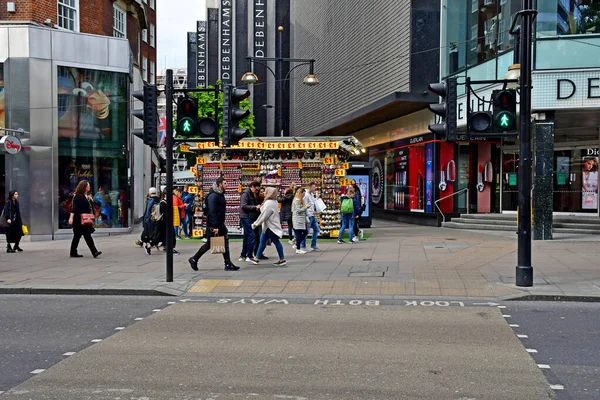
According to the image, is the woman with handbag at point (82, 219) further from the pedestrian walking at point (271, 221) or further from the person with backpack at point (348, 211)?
the person with backpack at point (348, 211)

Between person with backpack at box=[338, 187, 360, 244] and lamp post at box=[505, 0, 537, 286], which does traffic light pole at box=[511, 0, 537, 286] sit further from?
person with backpack at box=[338, 187, 360, 244]

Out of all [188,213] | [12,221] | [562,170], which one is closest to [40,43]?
[12,221]

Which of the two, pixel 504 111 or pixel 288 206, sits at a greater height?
pixel 504 111

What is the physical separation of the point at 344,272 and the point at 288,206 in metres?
6.12

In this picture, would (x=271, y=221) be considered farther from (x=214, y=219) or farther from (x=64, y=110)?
(x=64, y=110)

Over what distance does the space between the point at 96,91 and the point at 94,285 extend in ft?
44.1

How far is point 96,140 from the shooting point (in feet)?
73.9

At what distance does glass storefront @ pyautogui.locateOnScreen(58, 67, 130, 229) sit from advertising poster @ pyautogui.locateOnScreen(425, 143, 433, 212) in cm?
1170

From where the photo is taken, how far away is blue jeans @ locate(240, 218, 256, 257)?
13.2 m

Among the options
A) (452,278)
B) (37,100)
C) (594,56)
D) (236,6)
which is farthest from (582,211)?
(236,6)

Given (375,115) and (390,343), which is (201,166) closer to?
(375,115)

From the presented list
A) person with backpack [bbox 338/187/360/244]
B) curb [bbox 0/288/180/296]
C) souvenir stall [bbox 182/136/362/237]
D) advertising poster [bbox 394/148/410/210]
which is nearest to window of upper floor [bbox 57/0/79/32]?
souvenir stall [bbox 182/136/362/237]

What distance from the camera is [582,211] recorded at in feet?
73.5

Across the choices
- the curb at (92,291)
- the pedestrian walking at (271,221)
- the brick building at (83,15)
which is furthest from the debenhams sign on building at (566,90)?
the brick building at (83,15)
